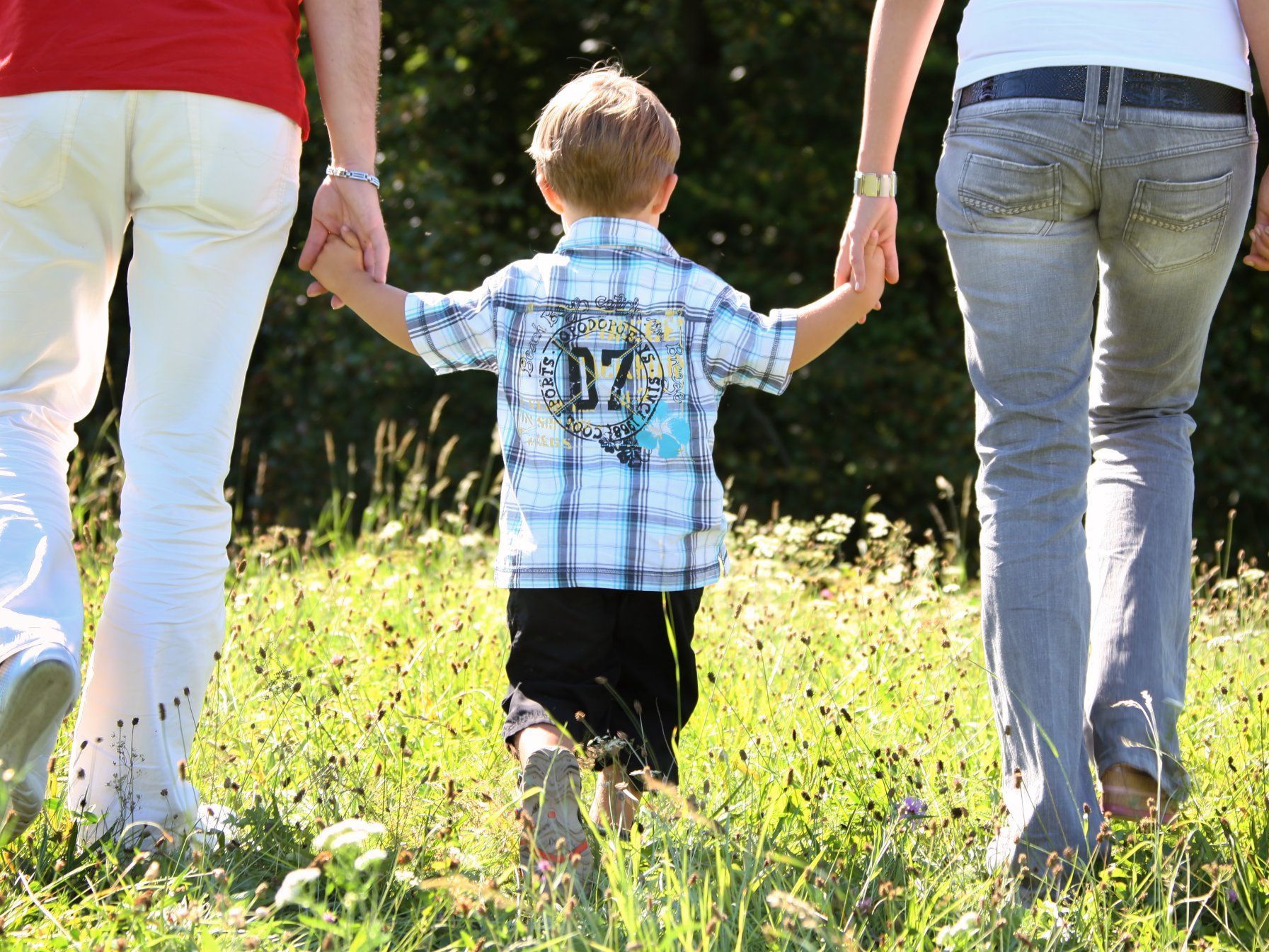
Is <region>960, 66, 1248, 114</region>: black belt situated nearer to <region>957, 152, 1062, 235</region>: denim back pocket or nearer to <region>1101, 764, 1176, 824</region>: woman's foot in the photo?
<region>957, 152, 1062, 235</region>: denim back pocket

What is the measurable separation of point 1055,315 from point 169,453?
4.95 ft

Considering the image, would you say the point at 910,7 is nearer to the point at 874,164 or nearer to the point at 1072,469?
the point at 874,164

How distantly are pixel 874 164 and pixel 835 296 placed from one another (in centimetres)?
25

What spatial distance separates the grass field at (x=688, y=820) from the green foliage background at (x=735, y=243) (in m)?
4.78

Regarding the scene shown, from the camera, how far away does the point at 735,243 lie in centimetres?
959

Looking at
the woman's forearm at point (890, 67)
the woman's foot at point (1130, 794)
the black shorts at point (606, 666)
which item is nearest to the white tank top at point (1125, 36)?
the woman's forearm at point (890, 67)

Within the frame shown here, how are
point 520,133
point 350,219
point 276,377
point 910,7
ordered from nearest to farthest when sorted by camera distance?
point 910,7, point 350,219, point 276,377, point 520,133

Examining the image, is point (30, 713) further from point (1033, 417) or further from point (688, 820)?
point (1033, 417)

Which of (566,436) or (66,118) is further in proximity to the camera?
(566,436)

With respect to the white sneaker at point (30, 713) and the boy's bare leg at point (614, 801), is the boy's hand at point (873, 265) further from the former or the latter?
the white sneaker at point (30, 713)

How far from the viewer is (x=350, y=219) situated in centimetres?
271

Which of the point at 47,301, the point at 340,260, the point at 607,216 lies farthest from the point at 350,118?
the point at 47,301

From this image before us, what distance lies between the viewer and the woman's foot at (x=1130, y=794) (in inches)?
100

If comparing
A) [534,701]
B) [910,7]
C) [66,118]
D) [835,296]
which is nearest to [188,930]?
[534,701]
